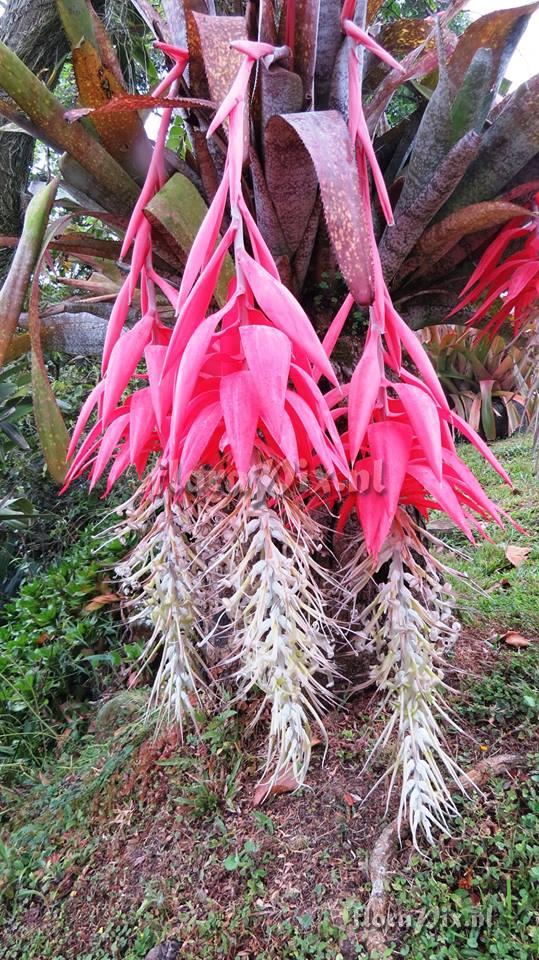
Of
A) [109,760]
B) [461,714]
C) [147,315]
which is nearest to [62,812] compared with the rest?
[109,760]

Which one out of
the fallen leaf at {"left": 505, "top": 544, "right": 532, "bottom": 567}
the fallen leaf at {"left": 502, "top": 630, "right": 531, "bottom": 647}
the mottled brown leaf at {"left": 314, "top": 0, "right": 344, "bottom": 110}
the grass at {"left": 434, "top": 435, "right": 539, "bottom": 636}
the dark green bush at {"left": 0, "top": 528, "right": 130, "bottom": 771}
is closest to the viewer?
the mottled brown leaf at {"left": 314, "top": 0, "right": 344, "bottom": 110}

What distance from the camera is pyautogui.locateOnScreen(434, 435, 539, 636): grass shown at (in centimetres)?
105

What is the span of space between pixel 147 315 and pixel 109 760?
80 cm

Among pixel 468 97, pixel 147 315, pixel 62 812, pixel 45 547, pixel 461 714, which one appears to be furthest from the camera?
pixel 45 547

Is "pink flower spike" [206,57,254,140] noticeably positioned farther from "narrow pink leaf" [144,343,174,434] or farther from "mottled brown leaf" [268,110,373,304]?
"narrow pink leaf" [144,343,174,434]

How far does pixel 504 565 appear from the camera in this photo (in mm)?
1466

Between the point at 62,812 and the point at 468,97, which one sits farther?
the point at 62,812

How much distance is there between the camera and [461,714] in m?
0.78

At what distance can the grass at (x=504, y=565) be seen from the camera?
1051 millimetres

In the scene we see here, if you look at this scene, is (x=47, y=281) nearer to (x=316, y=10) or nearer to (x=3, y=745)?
(x=3, y=745)

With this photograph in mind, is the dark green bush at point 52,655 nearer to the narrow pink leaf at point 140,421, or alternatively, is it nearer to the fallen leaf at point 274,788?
the fallen leaf at point 274,788

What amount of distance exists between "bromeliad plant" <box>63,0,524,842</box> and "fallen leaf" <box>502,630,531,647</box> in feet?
1.48

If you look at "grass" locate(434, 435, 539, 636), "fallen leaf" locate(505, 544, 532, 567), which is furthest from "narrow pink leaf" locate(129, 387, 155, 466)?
"fallen leaf" locate(505, 544, 532, 567)

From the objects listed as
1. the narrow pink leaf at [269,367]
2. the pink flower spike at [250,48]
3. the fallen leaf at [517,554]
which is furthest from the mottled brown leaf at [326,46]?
the fallen leaf at [517,554]
